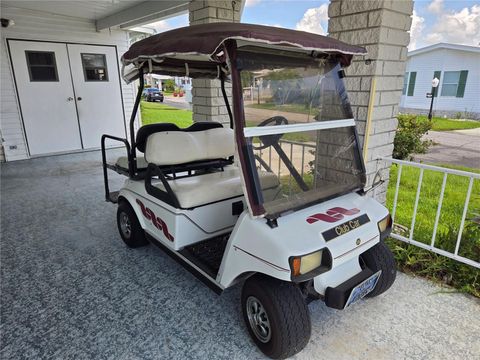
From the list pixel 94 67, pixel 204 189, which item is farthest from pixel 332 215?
pixel 94 67

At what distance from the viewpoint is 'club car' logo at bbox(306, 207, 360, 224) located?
1.71 m

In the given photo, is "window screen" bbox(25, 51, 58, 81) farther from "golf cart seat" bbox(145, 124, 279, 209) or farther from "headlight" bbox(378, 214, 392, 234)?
"headlight" bbox(378, 214, 392, 234)

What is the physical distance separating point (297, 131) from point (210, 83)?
8.12 ft

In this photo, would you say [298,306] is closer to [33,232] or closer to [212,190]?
[212,190]

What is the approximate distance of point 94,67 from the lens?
23.8ft

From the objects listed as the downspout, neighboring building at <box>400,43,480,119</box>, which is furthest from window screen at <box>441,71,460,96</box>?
the downspout

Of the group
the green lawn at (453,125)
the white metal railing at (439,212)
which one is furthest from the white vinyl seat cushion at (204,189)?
the green lawn at (453,125)

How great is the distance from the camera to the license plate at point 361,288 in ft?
5.74

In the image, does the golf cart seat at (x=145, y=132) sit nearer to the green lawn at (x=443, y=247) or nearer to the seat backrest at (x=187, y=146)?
the seat backrest at (x=187, y=146)

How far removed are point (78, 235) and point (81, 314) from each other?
1.37 meters

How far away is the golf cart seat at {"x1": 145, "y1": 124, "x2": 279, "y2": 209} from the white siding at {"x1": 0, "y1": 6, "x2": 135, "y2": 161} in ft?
17.7

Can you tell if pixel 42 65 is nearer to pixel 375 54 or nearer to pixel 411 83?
pixel 375 54

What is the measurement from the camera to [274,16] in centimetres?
507

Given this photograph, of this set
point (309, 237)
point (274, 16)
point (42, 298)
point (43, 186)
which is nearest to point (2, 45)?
point (43, 186)
